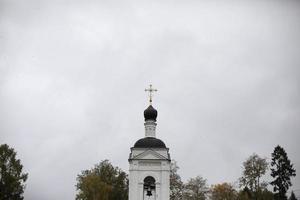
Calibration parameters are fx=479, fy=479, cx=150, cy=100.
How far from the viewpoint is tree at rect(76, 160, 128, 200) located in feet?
141

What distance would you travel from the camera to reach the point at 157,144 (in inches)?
1487

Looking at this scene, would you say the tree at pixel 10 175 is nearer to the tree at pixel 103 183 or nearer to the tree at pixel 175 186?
the tree at pixel 103 183

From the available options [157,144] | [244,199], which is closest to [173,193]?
[244,199]

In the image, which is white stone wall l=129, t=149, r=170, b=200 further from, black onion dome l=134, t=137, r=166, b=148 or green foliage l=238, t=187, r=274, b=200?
green foliage l=238, t=187, r=274, b=200

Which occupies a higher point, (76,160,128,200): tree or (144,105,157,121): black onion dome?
(144,105,157,121): black onion dome

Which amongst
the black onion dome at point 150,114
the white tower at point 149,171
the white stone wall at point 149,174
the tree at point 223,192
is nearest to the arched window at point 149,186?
the white tower at point 149,171

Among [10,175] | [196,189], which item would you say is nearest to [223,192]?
[196,189]

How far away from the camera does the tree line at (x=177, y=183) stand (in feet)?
112

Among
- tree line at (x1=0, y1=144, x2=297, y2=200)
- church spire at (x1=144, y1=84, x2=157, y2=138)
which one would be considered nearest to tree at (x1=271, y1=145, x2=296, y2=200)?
tree line at (x1=0, y1=144, x2=297, y2=200)

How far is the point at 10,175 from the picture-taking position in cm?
3400

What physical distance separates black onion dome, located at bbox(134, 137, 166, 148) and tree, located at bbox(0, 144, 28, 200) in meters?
8.98

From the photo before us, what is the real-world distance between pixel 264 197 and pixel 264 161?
3.13m

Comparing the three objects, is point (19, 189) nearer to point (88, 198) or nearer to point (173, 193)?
point (88, 198)

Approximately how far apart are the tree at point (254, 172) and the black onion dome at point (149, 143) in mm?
9028
